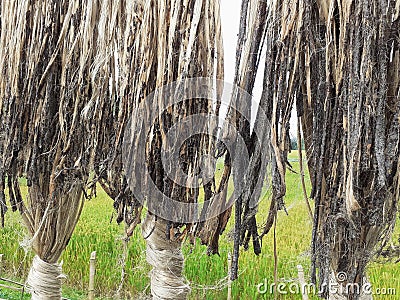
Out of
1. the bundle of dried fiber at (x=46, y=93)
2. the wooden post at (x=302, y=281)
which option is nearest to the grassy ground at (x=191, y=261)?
the wooden post at (x=302, y=281)

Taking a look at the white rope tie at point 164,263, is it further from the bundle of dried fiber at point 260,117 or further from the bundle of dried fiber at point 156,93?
the bundle of dried fiber at point 260,117

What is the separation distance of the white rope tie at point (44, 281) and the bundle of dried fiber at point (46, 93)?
0.09m

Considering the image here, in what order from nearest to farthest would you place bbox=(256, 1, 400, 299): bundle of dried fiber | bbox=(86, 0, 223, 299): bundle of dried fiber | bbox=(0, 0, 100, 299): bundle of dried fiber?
1. bbox=(256, 1, 400, 299): bundle of dried fiber
2. bbox=(86, 0, 223, 299): bundle of dried fiber
3. bbox=(0, 0, 100, 299): bundle of dried fiber

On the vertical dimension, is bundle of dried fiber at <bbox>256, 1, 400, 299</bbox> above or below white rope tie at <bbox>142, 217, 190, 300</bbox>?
above

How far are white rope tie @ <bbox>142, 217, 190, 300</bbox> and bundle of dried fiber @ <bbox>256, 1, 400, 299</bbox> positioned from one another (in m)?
0.32

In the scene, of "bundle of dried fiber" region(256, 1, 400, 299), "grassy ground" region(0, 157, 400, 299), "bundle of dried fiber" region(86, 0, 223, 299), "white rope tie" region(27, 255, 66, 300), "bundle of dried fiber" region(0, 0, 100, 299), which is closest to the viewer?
"bundle of dried fiber" region(256, 1, 400, 299)

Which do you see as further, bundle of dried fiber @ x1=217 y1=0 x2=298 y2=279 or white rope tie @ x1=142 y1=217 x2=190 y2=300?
white rope tie @ x1=142 y1=217 x2=190 y2=300

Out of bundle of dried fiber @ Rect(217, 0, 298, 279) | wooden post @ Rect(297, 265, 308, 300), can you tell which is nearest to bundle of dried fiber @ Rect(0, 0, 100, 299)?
bundle of dried fiber @ Rect(217, 0, 298, 279)

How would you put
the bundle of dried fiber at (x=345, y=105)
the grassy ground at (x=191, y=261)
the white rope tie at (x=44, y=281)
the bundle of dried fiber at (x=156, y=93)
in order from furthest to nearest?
the grassy ground at (x=191, y=261) → the white rope tie at (x=44, y=281) → the bundle of dried fiber at (x=156, y=93) → the bundle of dried fiber at (x=345, y=105)

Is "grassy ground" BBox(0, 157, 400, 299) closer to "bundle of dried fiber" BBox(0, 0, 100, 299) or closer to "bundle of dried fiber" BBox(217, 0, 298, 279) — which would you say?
"bundle of dried fiber" BBox(0, 0, 100, 299)

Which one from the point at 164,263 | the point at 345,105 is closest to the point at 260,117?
the point at 345,105

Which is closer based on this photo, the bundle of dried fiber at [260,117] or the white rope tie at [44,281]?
the bundle of dried fiber at [260,117]

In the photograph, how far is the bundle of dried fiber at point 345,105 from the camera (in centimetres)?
62

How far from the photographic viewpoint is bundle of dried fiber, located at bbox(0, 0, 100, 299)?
919mm
